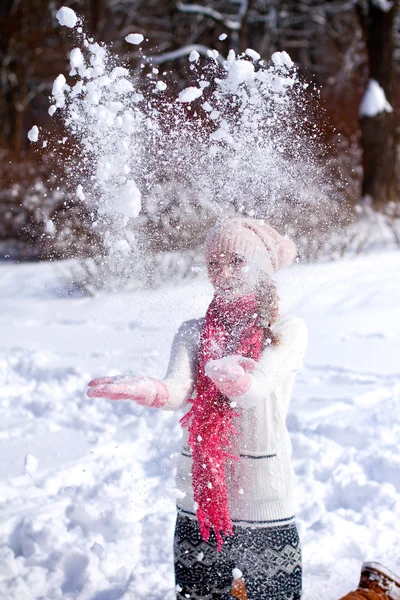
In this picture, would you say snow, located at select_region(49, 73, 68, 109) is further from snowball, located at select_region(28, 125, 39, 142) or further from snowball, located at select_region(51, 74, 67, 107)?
snowball, located at select_region(28, 125, 39, 142)

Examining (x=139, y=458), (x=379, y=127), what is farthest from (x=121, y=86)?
(x=379, y=127)

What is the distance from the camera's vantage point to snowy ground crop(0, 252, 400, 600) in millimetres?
2953

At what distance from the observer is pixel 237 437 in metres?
2.15

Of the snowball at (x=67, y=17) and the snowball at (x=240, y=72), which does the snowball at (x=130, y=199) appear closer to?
the snowball at (x=240, y=72)

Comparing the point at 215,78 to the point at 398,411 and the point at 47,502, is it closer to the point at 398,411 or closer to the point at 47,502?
the point at 47,502

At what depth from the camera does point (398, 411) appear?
164 inches

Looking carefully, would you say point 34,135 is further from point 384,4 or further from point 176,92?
point 384,4

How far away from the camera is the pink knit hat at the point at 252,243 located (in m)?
2.19

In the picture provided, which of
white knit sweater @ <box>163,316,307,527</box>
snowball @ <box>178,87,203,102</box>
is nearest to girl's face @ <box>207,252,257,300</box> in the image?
white knit sweater @ <box>163,316,307,527</box>

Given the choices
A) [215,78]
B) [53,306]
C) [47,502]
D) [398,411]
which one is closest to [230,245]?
[215,78]

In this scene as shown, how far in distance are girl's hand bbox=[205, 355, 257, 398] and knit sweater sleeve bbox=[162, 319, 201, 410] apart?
171 millimetres

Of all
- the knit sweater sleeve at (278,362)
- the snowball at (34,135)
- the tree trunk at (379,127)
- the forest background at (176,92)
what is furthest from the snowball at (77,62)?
the tree trunk at (379,127)

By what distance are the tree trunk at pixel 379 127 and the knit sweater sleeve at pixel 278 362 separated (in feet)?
28.3

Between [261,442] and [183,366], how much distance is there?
0.34 metres
